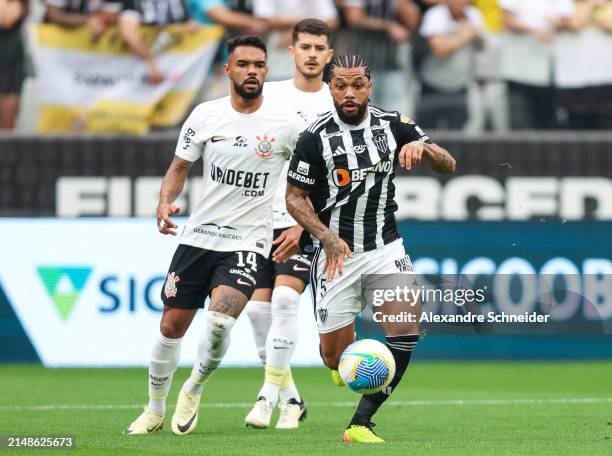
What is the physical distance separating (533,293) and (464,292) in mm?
864

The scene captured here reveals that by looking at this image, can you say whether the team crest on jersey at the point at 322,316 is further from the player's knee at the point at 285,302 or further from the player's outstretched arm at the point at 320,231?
the player's knee at the point at 285,302

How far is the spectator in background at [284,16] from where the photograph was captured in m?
15.8

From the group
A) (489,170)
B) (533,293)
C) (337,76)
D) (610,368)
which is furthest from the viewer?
(489,170)

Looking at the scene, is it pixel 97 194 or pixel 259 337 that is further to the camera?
pixel 97 194

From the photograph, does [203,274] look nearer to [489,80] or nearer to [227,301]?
[227,301]

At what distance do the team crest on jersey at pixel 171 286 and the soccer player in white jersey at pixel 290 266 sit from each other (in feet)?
2.36

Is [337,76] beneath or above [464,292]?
above

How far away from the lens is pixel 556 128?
641 inches

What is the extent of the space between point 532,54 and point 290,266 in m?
7.18

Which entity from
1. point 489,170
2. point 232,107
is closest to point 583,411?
point 232,107

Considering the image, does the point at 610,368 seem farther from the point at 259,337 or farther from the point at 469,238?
the point at 259,337

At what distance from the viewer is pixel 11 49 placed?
52.0 feet

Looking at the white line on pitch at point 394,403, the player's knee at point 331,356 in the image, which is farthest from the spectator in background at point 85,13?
the player's knee at point 331,356

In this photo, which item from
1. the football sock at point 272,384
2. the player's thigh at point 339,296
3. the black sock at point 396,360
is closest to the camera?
Result: the black sock at point 396,360
